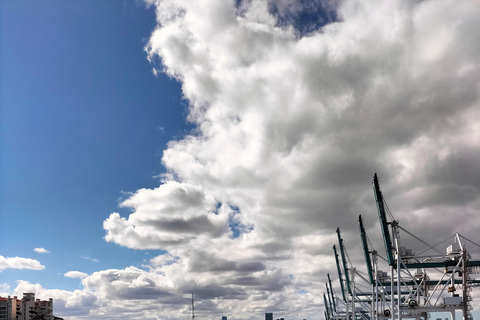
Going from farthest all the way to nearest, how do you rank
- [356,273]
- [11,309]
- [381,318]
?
[11,309], [356,273], [381,318]

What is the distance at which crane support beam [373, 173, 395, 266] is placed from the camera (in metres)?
71.2

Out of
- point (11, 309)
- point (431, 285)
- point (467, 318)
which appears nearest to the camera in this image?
point (467, 318)

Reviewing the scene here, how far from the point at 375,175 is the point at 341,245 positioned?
5557cm

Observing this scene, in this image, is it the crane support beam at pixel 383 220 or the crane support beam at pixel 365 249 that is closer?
the crane support beam at pixel 383 220

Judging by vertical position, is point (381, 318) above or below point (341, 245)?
below

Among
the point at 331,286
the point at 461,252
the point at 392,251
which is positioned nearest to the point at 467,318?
the point at 461,252

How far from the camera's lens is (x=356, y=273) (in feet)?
394

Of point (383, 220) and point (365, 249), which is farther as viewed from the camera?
point (365, 249)

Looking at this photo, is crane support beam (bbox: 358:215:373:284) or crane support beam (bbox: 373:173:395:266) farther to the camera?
crane support beam (bbox: 358:215:373:284)

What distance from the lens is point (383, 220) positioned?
74.6m

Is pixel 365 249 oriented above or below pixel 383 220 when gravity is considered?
below

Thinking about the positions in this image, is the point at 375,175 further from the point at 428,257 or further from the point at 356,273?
the point at 356,273

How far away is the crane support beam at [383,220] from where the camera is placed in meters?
71.2

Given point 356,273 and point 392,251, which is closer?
point 392,251
